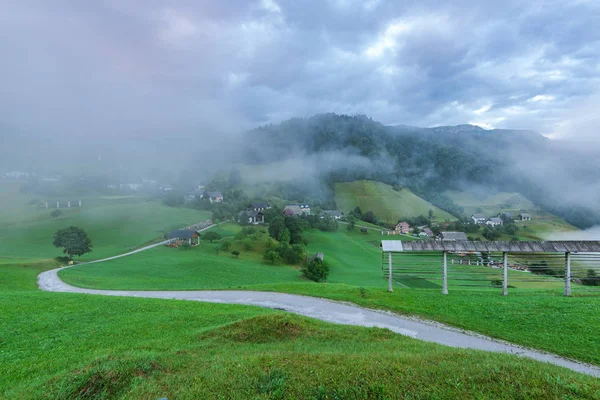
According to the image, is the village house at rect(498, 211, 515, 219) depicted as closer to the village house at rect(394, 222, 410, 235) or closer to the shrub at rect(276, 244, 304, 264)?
the village house at rect(394, 222, 410, 235)

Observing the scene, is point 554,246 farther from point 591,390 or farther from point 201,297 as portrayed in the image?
point 201,297

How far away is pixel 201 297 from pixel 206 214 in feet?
281

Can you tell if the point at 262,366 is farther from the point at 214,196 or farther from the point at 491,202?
the point at 491,202

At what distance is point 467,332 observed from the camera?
11.4 metres

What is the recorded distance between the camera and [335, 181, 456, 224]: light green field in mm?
143250

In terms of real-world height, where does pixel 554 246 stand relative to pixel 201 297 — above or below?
above

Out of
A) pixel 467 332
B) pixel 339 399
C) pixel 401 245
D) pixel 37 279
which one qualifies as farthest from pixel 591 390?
pixel 37 279

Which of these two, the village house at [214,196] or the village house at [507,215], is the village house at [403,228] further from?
the village house at [214,196]

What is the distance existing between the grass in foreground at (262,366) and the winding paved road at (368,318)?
2.36 m

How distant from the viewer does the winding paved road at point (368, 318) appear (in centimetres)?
948

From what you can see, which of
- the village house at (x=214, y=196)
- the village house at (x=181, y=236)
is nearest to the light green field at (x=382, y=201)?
the village house at (x=214, y=196)

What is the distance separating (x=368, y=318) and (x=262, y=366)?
8.45 metres

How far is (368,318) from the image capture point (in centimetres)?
1341

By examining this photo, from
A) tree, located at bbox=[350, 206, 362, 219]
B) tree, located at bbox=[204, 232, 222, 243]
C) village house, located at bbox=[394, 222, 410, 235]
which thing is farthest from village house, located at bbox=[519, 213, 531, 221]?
tree, located at bbox=[204, 232, 222, 243]
